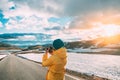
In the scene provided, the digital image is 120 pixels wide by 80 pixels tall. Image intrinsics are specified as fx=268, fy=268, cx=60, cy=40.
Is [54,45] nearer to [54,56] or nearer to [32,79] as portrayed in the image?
[54,56]

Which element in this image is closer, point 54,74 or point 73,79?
point 54,74

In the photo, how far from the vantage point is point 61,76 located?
7012mm

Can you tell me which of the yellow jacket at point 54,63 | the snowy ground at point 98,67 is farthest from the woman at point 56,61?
the snowy ground at point 98,67

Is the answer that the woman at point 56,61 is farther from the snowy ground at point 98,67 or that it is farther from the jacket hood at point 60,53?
the snowy ground at point 98,67

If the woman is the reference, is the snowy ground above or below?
below

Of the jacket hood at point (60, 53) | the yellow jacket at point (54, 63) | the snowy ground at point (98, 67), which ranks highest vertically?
the jacket hood at point (60, 53)

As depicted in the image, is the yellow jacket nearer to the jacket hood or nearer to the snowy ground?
the jacket hood

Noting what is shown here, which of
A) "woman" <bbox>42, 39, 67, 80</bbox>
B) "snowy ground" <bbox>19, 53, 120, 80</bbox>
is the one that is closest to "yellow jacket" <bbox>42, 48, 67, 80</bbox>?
"woman" <bbox>42, 39, 67, 80</bbox>

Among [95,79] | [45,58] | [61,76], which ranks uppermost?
[45,58]

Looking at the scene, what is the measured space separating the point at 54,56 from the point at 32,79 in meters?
9.02

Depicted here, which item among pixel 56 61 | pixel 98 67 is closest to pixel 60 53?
pixel 56 61

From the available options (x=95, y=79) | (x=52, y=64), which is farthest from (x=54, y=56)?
(x=95, y=79)

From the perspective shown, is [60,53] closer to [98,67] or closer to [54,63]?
[54,63]

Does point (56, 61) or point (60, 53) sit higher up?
point (60, 53)
